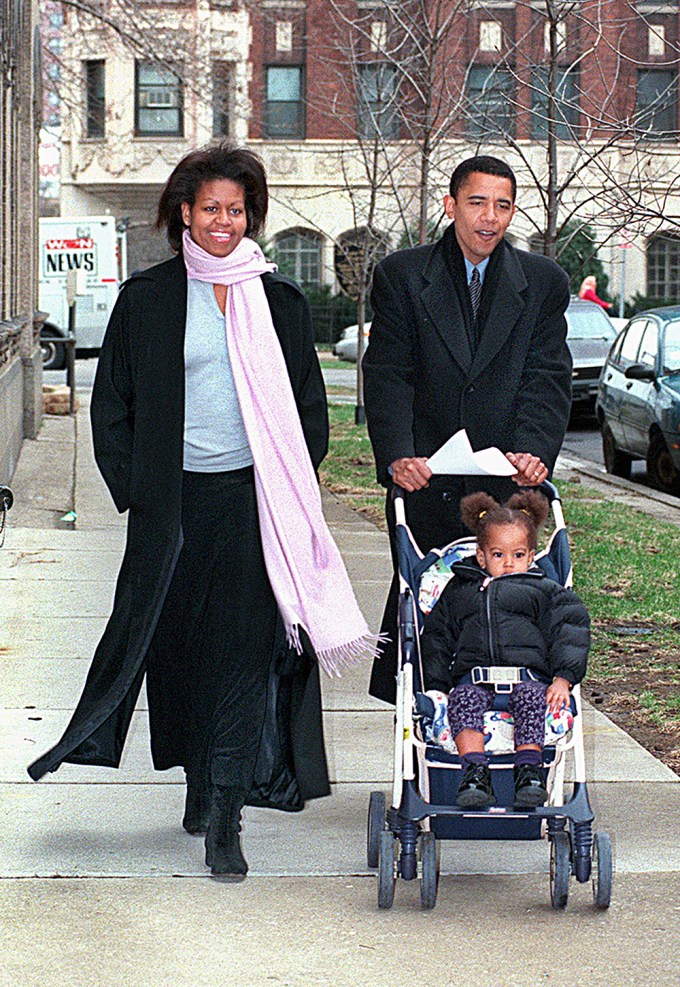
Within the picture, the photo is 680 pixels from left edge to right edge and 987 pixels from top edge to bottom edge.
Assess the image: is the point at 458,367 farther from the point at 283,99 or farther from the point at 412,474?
the point at 283,99

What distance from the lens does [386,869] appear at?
448cm

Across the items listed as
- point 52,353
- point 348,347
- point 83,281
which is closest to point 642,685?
point 52,353

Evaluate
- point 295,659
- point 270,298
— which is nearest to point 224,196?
point 270,298

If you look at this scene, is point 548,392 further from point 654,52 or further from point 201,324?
point 654,52

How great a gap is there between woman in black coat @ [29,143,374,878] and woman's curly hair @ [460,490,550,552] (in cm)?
54

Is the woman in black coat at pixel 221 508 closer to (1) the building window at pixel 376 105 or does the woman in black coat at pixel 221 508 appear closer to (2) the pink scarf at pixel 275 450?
(2) the pink scarf at pixel 275 450

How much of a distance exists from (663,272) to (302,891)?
48555mm

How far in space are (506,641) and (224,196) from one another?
62.1 inches

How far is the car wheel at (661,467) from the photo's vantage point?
15.9 metres

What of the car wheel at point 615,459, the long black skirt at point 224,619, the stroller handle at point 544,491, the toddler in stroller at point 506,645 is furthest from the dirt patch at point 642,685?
the car wheel at point 615,459

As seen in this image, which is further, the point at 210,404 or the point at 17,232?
the point at 17,232


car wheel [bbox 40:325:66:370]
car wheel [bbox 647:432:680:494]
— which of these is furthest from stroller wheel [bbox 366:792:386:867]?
car wheel [bbox 40:325:66:370]

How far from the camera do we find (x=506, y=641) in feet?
14.9

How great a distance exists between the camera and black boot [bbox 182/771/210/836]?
520 centimetres
